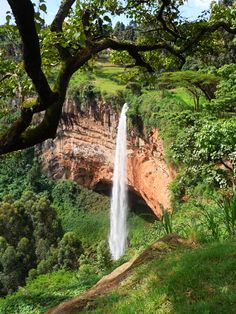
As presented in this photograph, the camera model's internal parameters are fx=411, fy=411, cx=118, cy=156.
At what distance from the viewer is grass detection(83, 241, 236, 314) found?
131 inches

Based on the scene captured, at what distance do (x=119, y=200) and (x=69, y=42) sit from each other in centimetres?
2621

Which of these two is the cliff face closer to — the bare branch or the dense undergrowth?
the dense undergrowth

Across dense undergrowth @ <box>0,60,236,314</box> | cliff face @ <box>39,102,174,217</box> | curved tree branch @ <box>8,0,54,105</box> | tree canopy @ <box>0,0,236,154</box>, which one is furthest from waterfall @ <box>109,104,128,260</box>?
curved tree branch @ <box>8,0,54,105</box>

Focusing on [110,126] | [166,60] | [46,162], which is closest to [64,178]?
[46,162]

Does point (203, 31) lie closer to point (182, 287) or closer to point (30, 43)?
point (30, 43)

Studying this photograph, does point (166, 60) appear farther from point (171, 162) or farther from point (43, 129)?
point (171, 162)

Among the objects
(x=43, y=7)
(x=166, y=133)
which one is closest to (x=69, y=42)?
(x=43, y=7)

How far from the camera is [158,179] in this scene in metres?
23.5

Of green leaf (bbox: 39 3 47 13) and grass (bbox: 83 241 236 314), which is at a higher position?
green leaf (bbox: 39 3 47 13)

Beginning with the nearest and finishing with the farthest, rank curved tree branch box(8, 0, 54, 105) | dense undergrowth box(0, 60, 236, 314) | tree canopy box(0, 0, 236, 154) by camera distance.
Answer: curved tree branch box(8, 0, 54, 105)
tree canopy box(0, 0, 236, 154)
dense undergrowth box(0, 60, 236, 314)

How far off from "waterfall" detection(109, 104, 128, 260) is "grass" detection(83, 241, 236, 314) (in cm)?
2292

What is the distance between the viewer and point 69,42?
3.87 m

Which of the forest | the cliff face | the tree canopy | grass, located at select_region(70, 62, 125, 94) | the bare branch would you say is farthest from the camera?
grass, located at select_region(70, 62, 125, 94)

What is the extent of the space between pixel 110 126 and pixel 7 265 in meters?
11.6
